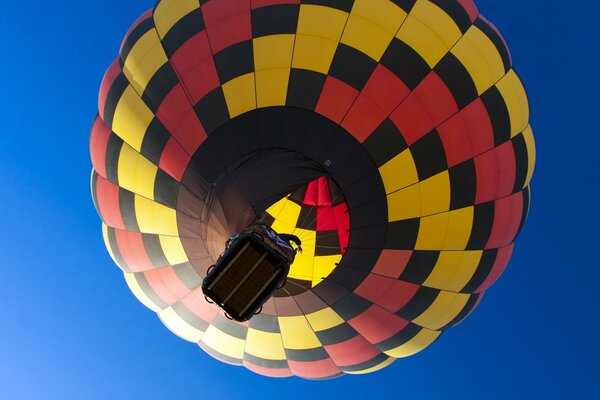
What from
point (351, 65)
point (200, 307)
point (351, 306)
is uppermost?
point (351, 65)

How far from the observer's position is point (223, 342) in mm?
6242

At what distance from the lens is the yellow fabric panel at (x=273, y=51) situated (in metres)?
4.72

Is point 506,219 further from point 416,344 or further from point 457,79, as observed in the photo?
point 416,344

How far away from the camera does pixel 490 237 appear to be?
17.8 feet

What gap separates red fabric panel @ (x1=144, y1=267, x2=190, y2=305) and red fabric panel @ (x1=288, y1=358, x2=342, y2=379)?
4.72 feet

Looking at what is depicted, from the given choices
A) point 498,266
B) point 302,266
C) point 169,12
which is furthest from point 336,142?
point 498,266

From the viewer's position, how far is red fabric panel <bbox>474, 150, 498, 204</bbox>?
198 inches

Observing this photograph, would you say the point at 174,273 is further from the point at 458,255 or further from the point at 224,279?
the point at 458,255

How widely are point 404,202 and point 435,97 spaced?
0.94 metres

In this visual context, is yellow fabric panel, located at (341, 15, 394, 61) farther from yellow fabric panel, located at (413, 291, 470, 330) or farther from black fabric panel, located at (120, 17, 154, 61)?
yellow fabric panel, located at (413, 291, 470, 330)

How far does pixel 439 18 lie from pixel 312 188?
A: 2.30 meters

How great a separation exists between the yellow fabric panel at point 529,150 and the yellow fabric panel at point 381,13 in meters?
1.76

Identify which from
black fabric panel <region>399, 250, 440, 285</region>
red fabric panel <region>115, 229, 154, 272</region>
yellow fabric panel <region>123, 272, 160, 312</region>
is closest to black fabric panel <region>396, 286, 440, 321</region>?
black fabric panel <region>399, 250, 440, 285</region>

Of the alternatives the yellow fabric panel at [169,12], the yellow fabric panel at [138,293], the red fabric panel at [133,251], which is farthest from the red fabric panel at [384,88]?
the yellow fabric panel at [138,293]
